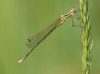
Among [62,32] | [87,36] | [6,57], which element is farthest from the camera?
[62,32]

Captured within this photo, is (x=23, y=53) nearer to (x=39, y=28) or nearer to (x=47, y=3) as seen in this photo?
(x=39, y=28)

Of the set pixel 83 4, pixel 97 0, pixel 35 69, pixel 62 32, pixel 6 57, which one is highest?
pixel 83 4

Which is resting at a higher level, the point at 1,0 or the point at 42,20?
the point at 1,0

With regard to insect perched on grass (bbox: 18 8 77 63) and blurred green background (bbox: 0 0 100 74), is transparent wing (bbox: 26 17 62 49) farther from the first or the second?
blurred green background (bbox: 0 0 100 74)

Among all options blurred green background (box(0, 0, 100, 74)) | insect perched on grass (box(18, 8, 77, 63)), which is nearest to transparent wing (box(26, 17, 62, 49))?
insect perched on grass (box(18, 8, 77, 63))

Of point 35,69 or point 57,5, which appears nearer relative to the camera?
point 35,69

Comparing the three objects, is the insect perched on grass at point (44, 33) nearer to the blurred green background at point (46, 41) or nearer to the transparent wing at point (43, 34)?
the transparent wing at point (43, 34)

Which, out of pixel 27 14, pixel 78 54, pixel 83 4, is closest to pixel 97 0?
pixel 78 54

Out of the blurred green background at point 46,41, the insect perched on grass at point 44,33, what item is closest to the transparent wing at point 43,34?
the insect perched on grass at point 44,33
